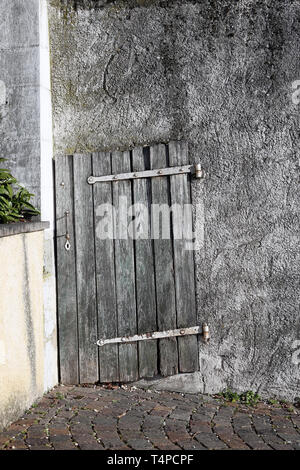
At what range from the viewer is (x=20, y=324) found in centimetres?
410

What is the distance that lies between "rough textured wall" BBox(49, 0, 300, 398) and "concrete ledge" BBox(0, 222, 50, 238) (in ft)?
3.02

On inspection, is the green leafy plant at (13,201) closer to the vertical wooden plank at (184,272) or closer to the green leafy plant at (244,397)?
the vertical wooden plank at (184,272)

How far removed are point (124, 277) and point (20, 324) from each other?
37.5 inches

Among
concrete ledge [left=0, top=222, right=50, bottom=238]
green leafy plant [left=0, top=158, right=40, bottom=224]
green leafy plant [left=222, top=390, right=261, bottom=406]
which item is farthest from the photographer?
green leafy plant [left=222, top=390, right=261, bottom=406]

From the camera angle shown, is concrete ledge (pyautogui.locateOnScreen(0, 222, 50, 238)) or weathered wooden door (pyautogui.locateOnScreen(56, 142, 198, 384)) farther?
weathered wooden door (pyautogui.locateOnScreen(56, 142, 198, 384))

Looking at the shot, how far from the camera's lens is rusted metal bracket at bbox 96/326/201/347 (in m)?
4.52

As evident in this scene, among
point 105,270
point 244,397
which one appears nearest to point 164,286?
point 105,270

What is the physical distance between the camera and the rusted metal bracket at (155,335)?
452cm

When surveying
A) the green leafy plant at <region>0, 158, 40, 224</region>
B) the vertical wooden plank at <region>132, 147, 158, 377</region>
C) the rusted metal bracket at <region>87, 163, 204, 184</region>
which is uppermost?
the rusted metal bracket at <region>87, 163, 204, 184</region>

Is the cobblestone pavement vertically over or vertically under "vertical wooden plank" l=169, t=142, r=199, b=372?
under

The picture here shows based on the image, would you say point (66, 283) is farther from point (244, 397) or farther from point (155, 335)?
point (244, 397)

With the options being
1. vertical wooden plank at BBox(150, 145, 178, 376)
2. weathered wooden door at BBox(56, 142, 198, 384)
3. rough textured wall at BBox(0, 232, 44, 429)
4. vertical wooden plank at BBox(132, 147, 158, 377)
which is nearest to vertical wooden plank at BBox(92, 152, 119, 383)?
weathered wooden door at BBox(56, 142, 198, 384)

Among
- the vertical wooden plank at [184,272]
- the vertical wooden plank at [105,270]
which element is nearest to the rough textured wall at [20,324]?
the vertical wooden plank at [105,270]

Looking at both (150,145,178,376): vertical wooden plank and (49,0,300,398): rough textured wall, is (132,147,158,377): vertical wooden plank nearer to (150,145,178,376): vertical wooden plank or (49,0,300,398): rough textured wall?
(150,145,178,376): vertical wooden plank
